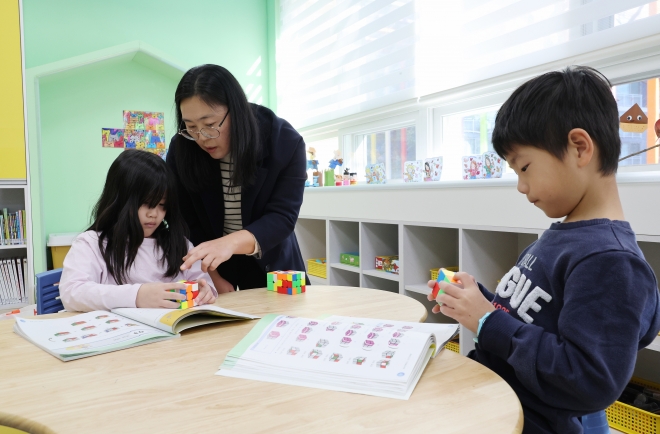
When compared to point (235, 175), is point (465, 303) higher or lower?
lower

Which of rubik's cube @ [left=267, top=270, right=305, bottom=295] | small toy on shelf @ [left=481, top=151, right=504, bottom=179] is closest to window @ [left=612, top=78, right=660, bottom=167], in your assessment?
small toy on shelf @ [left=481, top=151, right=504, bottom=179]

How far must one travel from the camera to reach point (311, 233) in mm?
3312

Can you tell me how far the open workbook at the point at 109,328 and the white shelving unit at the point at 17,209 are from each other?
1832mm

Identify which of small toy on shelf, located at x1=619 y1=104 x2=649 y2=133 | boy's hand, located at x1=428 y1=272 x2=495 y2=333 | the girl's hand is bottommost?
the girl's hand

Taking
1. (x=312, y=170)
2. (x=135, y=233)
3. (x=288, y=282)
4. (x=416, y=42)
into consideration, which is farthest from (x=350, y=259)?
(x=135, y=233)

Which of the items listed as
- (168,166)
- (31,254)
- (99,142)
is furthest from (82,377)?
(99,142)

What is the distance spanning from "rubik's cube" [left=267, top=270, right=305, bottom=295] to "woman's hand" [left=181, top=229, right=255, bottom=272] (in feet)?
0.41

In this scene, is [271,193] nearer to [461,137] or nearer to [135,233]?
[135,233]

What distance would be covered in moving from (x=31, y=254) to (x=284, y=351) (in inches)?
93.8

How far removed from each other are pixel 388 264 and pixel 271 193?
1.14m

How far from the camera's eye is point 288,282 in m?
1.37

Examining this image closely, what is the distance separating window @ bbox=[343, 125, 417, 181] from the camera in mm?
2939

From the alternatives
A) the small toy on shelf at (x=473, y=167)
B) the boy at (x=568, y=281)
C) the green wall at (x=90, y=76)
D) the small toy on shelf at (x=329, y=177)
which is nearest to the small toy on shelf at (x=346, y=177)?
the small toy on shelf at (x=329, y=177)

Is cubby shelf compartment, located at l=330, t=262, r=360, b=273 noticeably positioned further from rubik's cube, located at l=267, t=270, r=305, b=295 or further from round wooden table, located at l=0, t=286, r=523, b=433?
round wooden table, located at l=0, t=286, r=523, b=433
